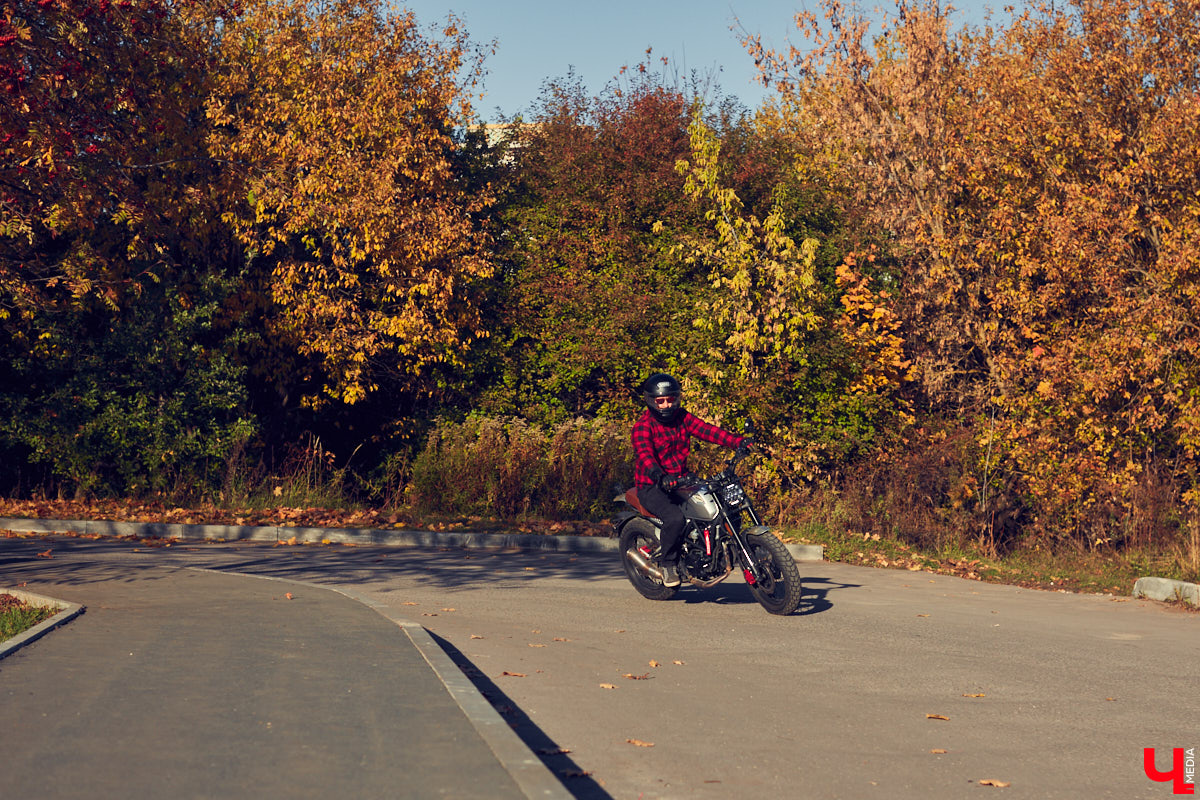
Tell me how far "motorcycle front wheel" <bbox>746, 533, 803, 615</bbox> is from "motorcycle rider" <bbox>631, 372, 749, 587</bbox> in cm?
74

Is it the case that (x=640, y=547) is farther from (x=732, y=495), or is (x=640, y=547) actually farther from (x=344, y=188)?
(x=344, y=188)

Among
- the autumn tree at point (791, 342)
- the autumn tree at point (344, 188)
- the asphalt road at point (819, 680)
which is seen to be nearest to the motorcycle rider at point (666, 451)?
the asphalt road at point (819, 680)

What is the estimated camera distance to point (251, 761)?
498cm

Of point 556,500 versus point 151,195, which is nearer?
point 556,500

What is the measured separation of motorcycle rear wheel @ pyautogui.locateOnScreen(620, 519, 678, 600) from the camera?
34.9ft

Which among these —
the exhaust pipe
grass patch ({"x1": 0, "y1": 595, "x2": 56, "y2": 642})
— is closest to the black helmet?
the exhaust pipe

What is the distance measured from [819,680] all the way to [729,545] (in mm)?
2705

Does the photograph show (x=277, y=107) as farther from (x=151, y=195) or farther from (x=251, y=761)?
(x=251, y=761)

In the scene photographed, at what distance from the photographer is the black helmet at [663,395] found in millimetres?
10328

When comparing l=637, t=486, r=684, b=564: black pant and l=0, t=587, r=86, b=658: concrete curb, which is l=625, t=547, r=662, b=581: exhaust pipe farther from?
l=0, t=587, r=86, b=658: concrete curb

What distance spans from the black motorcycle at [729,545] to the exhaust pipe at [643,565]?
0.84 ft

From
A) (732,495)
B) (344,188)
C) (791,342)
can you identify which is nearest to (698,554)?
(732,495)

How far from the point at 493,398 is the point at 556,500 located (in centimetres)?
384

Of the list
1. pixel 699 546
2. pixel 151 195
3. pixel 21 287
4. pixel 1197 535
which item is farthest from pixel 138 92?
pixel 1197 535
